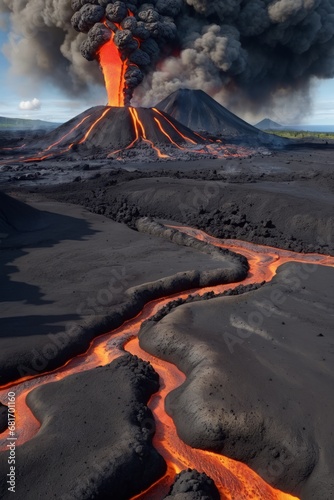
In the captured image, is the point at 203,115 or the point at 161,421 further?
the point at 203,115

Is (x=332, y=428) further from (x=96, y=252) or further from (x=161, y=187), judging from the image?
(x=161, y=187)

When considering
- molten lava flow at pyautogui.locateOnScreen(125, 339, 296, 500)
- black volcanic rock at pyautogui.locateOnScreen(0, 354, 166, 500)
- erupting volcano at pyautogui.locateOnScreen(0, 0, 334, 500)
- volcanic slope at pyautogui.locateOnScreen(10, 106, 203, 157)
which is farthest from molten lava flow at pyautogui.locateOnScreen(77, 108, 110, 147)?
molten lava flow at pyautogui.locateOnScreen(125, 339, 296, 500)

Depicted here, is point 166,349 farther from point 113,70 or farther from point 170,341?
point 113,70

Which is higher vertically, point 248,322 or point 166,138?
point 166,138

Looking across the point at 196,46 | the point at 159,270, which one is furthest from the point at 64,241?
the point at 196,46

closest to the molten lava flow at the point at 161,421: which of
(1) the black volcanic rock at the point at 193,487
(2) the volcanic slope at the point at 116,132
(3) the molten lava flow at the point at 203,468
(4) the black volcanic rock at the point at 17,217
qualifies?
(3) the molten lava flow at the point at 203,468

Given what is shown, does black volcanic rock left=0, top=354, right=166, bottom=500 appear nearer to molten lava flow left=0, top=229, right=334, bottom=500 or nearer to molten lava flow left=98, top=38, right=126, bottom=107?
molten lava flow left=0, top=229, right=334, bottom=500

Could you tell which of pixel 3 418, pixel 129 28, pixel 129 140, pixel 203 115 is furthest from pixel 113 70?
pixel 3 418
